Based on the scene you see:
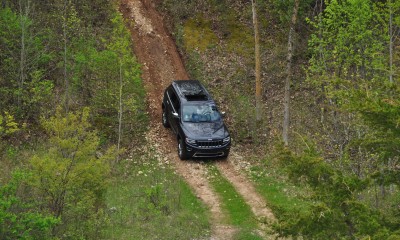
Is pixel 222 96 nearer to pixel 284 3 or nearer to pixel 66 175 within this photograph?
pixel 284 3

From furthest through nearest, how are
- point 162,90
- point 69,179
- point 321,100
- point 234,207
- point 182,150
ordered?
point 321,100 → point 162,90 → point 182,150 → point 234,207 → point 69,179

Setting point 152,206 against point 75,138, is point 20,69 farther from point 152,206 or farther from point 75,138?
point 75,138

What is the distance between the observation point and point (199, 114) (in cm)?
2014

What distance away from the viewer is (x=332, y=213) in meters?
9.26

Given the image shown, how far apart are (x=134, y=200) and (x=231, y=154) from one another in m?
5.03

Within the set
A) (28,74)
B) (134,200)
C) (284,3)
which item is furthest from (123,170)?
(284,3)

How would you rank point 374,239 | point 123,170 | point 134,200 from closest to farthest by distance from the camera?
point 374,239, point 134,200, point 123,170

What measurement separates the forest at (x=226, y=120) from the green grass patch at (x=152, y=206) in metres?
0.06

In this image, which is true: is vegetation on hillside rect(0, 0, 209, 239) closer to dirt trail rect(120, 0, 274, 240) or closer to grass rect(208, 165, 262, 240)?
dirt trail rect(120, 0, 274, 240)

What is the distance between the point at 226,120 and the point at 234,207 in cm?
663

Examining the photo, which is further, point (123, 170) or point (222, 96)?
point (222, 96)

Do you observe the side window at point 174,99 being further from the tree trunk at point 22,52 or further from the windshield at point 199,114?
the tree trunk at point 22,52

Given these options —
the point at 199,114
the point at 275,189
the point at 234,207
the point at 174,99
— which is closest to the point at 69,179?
the point at 234,207

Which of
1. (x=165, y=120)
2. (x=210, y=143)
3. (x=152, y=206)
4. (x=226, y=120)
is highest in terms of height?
(x=210, y=143)
